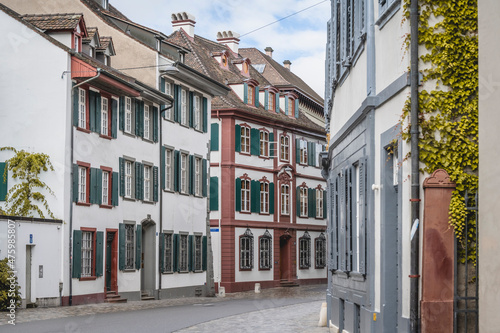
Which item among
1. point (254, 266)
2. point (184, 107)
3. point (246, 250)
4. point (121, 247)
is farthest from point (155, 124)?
point (254, 266)

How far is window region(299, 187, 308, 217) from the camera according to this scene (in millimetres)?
57206

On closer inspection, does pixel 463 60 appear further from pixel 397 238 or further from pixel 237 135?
pixel 237 135

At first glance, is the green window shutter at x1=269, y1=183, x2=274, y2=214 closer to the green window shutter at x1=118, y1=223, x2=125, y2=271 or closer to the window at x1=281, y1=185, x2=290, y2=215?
the window at x1=281, y1=185, x2=290, y2=215

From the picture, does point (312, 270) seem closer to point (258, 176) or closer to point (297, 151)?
point (297, 151)

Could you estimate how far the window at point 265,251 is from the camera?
52.2 metres

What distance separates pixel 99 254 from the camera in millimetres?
32844

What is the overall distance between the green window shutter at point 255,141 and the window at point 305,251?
745 cm

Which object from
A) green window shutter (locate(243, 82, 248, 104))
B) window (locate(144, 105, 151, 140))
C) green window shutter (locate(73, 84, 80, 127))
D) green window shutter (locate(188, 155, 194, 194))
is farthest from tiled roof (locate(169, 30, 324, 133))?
green window shutter (locate(73, 84, 80, 127))

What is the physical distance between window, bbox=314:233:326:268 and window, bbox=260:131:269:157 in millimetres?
8355

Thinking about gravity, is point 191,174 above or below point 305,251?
above

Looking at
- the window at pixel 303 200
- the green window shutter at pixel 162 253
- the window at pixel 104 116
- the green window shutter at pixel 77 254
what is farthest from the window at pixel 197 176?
the window at pixel 303 200

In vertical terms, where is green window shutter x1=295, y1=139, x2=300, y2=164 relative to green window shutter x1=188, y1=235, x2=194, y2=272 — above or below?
above

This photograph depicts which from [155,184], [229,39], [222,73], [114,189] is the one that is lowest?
[114,189]

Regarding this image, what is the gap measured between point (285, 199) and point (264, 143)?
12.9 ft
